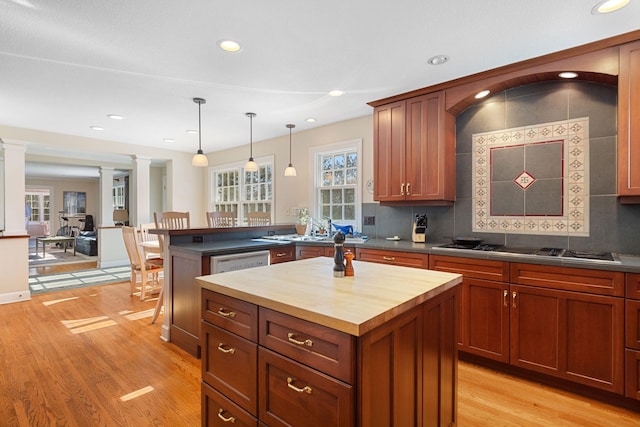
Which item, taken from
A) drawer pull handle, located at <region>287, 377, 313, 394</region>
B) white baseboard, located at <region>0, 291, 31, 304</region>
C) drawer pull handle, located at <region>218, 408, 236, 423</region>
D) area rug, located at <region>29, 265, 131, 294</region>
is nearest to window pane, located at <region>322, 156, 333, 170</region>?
drawer pull handle, located at <region>218, 408, 236, 423</region>

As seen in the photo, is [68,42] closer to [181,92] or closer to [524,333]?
[181,92]

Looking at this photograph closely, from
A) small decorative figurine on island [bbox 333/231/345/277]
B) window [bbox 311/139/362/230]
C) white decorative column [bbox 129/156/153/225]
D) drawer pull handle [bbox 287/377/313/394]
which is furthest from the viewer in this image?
white decorative column [bbox 129/156/153/225]

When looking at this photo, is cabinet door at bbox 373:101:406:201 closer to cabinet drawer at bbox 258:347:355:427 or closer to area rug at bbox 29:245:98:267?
cabinet drawer at bbox 258:347:355:427

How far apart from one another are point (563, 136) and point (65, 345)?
4.87 metres

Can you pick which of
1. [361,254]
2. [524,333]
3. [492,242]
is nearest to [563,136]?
[492,242]

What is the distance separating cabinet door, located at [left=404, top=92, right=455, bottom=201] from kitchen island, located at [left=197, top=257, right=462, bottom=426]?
1.65 metres

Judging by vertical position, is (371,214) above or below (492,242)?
above

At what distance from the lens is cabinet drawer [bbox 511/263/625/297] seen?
2.04 meters

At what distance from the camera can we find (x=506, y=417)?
1.98 meters

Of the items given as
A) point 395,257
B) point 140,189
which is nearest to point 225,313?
point 395,257

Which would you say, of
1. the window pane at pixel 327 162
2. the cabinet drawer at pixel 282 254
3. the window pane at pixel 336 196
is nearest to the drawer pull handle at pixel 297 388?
the cabinet drawer at pixel 282 254

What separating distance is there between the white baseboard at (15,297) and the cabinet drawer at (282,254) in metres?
3.86

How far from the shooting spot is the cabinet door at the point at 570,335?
2.06m

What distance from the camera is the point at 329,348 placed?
41.3 inches
